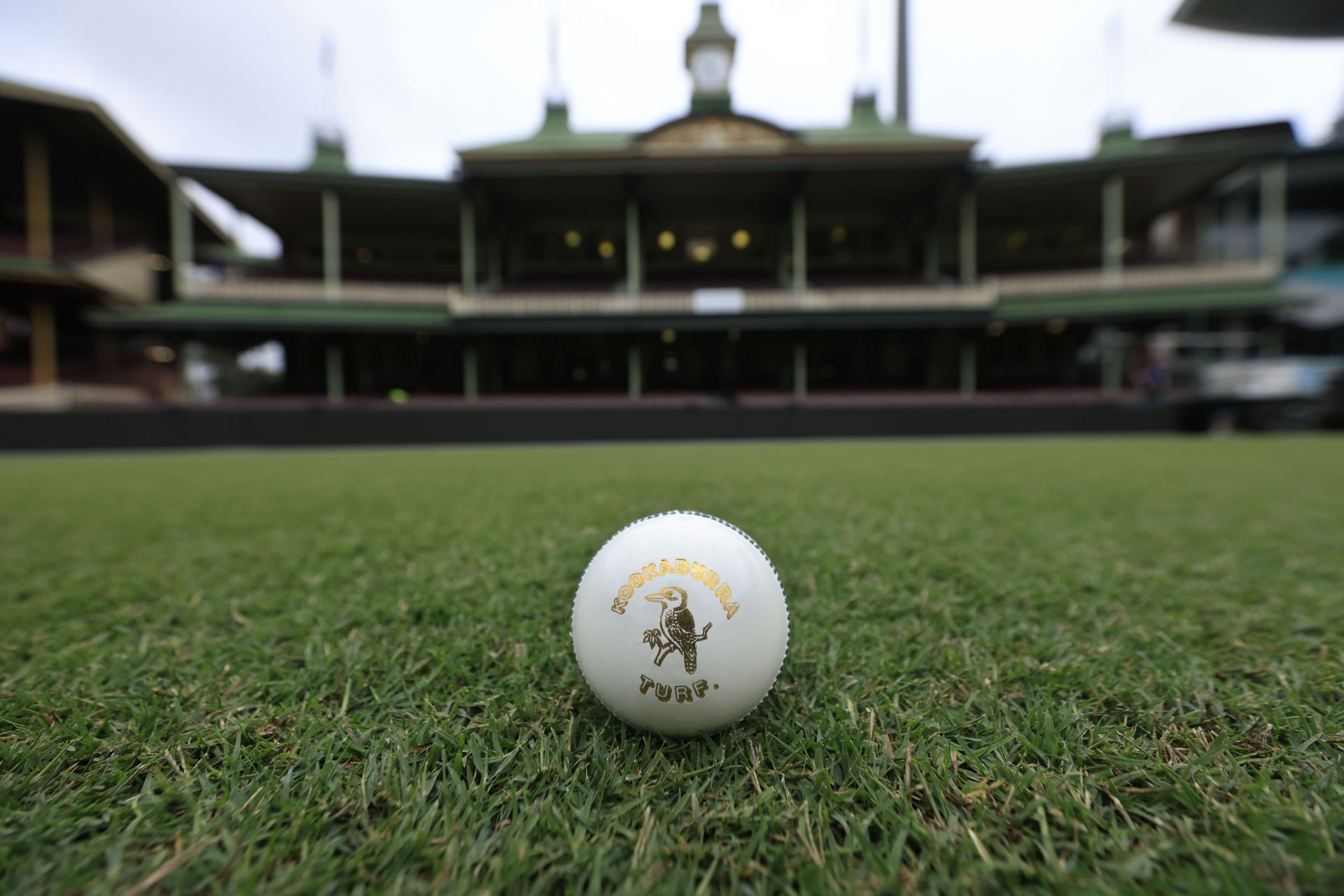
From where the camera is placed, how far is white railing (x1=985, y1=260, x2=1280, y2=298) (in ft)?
52.3

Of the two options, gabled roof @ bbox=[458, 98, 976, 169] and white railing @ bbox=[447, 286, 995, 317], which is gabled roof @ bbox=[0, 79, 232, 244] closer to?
gabled roof @ bbox=[458, 98, 976, 169]

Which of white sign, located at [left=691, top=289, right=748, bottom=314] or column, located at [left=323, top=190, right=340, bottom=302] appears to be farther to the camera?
column, located at [left=323, top=190, right=340, bottom=302]

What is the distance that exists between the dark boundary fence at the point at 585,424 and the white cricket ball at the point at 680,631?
1329 cm

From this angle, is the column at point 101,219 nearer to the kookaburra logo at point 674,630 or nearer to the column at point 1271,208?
the kookaburra logo at point 674,630

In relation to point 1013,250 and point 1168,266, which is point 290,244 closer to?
point 1013,250

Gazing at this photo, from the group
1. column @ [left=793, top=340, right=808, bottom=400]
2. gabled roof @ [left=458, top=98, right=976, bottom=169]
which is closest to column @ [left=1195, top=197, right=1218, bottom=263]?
gabled roof @ [left=458, top=98, right=976, bottom=169]

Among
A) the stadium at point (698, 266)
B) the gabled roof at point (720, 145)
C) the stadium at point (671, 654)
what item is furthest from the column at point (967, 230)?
the stadium at point (671, 654)

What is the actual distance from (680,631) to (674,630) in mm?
14

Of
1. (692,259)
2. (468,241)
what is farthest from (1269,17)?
(468,241)

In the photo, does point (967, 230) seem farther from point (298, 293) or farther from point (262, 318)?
point (262, 318)

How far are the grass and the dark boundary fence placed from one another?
1131cm

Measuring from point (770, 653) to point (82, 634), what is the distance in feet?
8.30

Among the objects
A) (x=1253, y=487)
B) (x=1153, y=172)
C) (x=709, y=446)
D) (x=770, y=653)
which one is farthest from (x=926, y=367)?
(x=770, y=653)

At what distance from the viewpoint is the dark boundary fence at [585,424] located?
45.0 feet
